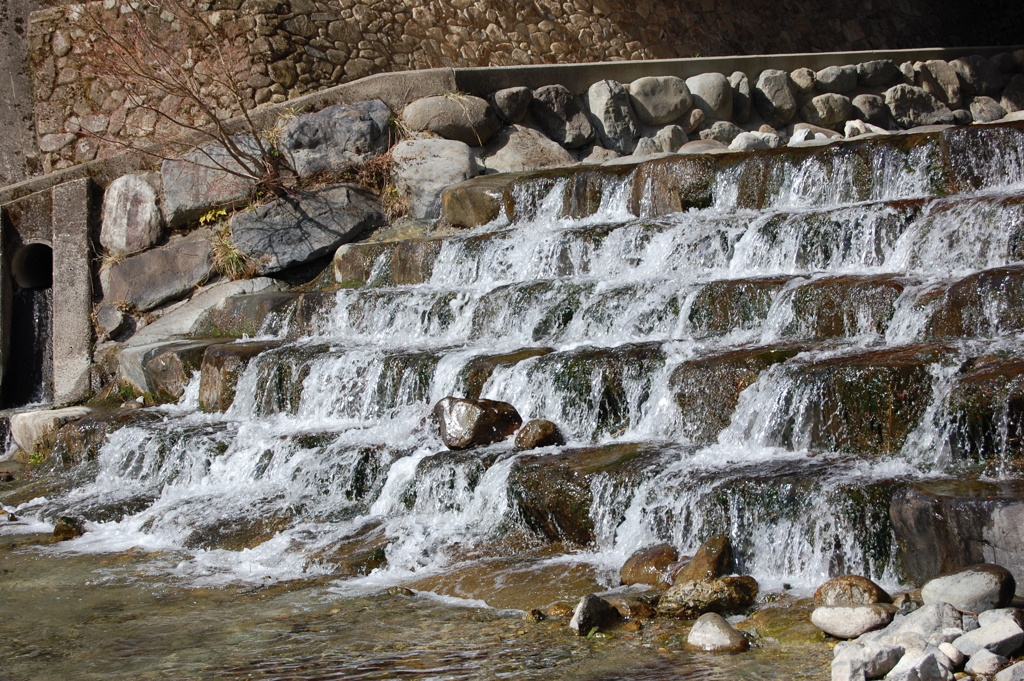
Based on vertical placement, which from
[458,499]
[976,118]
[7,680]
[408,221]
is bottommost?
[7,680]

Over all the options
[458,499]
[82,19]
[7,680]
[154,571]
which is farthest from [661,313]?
[82,19]

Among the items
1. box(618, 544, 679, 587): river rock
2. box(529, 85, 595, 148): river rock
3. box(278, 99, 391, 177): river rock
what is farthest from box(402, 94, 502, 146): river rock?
box(618, 544, 679, 587): river rock

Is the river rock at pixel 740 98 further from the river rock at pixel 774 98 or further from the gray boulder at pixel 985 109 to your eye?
the gray boulder at pixel 985 109

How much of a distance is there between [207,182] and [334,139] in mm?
1227

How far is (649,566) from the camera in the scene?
4.48 m

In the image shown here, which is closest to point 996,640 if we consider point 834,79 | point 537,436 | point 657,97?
point 537,436

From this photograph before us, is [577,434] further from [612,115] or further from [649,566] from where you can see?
[612,115]

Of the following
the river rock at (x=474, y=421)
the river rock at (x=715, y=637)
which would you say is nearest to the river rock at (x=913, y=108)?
the river rock at (x=474, y=421)

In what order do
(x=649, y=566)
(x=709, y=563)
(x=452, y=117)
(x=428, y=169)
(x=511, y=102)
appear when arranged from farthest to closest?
(x=511, y=102), (x=452, y=117), (x=428, y=169), (x=649, y=566), (x=709, y=563)

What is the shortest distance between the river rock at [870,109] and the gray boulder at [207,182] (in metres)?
6.31

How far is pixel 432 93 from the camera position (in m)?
10.8

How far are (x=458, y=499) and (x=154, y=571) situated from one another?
4.91 ft

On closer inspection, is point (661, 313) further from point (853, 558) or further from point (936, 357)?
point (853, 558)

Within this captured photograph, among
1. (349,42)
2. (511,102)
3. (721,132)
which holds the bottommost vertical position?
(721,132)
